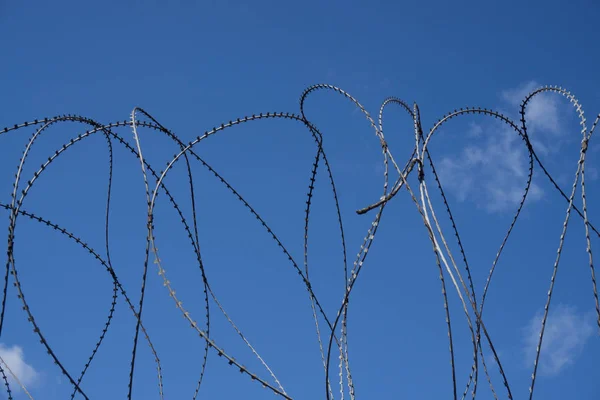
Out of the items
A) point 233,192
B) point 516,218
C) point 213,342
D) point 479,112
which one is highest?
point 479,112

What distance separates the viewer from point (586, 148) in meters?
7.72

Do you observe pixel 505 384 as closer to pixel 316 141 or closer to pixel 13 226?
pixel 316 141

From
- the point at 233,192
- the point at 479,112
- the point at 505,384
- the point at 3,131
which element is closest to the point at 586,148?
the point at 479,112

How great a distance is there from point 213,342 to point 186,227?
3.01 metres

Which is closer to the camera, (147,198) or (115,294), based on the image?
(147,198)

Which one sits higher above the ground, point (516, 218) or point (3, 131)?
point (516, 218)

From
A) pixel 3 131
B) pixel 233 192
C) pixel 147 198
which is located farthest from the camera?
pixel 233 192

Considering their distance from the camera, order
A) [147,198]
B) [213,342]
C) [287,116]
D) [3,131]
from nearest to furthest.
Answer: [213,342]
[147,198]
[3,131]
[287,116]

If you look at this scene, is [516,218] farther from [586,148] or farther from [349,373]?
[349,373]

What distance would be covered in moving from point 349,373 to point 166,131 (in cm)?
414

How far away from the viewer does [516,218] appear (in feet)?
29.0

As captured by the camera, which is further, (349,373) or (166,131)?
(166,131)

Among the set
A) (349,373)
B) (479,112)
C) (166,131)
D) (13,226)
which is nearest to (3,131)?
(13,226)

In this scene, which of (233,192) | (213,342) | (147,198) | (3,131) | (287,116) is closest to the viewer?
(213,342)
